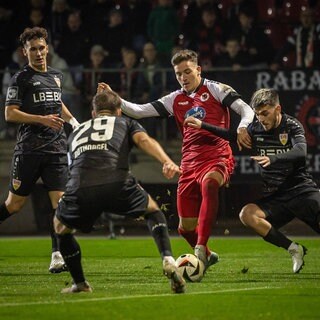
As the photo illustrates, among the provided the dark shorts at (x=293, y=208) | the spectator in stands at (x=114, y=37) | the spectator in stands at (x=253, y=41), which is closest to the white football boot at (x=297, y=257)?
the dark shorts at (x=293, y=208)

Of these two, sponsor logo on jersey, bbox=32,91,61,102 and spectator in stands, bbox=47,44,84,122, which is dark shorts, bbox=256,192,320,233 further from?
spectator in stands, bbox=47,44,84,122

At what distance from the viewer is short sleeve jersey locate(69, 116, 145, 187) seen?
28.7ft

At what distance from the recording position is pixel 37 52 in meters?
11.4

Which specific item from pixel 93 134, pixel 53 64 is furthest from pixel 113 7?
pixel 93 134

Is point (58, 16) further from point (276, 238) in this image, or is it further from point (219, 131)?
point (276, 238)

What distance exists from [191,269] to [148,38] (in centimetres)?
986

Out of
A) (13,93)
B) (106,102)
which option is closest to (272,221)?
(106,102)

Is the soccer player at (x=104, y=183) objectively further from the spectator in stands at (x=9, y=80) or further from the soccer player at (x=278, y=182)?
the spectator in stands at (x=9, y=80)

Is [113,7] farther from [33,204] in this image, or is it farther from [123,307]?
[123,307]

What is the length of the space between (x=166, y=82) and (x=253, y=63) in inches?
63.3

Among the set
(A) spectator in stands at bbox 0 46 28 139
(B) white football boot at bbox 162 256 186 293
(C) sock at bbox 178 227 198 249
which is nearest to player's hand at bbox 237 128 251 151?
(C) sock at bbox 178 227 198 249

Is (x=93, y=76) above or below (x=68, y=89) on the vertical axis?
above

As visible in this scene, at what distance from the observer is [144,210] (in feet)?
28.9

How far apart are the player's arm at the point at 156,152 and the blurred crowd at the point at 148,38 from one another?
853 cm
